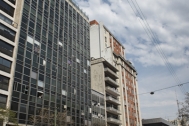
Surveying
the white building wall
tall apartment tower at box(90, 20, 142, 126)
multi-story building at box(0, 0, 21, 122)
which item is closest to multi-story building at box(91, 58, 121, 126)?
tall apartment tower at box(90, 20, 142, 126)

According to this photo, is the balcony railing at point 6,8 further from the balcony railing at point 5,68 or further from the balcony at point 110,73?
the balcony at point 110,73

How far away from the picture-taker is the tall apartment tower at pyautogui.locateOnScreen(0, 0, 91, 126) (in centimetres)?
3328

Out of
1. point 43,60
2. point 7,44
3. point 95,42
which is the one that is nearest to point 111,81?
point 95,42

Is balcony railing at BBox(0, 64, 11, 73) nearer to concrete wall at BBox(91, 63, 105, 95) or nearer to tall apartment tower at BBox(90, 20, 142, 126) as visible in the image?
tall apartment tower at BBox(90, 20, 142, 126)

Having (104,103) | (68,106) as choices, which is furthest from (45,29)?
(104,103)

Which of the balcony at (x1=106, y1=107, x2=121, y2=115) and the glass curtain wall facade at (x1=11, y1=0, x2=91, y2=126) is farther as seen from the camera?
the balcony at (x1=106, y1=107, x2=121, y2=115)

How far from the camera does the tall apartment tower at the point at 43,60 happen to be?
109 ft

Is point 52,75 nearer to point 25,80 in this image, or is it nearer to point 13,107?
point 25,80

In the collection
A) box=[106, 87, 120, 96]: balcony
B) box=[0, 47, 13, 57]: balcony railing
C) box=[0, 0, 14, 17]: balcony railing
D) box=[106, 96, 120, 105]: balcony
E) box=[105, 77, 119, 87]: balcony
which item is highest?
box=[0, 0, 14, 17]: balcony railing

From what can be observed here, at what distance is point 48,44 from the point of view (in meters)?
42.2

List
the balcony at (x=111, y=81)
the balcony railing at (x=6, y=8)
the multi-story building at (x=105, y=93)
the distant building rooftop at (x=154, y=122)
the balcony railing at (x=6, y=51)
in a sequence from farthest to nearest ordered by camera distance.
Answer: the distant building rooftop at (x=154, y=122)
the balcony at (x=111, y=81)
the multi-story building at (x=105, y=93)
the balcony railing at (x=6, y=8)
the balcony railing at (x=6, y=51)

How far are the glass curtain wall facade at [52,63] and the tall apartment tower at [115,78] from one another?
11.8m

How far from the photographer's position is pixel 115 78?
6988 centimetres

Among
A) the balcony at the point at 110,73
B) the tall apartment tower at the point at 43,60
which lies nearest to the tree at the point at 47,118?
the tall apartment tower at the point at 43,60
